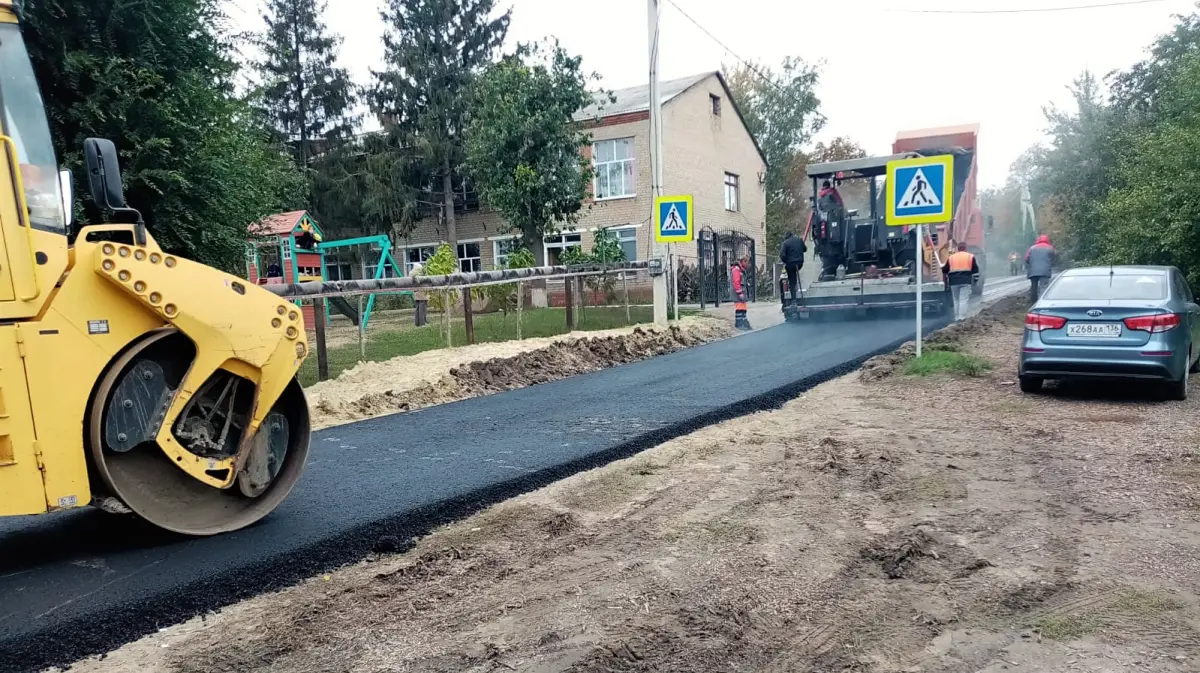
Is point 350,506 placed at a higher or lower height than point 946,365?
lower

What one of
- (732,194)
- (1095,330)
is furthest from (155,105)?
(732,194)

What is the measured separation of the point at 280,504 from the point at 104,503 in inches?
48.5

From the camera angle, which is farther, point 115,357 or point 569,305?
point 569,305

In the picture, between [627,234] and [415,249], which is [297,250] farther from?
[415,249]

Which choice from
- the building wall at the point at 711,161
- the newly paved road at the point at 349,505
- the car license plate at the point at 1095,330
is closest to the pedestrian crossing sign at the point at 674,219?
the newly paved road at the point at 349,505

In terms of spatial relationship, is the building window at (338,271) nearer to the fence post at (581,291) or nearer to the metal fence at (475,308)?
the metal fence at (475,308)

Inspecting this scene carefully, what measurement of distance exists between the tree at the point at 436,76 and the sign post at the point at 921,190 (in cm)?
2570

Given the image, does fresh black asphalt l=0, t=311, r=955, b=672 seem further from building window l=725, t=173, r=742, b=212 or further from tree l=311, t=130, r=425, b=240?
tree l=311, t=130, r=425, b=240

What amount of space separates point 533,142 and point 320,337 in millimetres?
13142

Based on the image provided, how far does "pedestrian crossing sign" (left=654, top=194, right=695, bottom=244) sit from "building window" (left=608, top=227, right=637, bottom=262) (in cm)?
1432

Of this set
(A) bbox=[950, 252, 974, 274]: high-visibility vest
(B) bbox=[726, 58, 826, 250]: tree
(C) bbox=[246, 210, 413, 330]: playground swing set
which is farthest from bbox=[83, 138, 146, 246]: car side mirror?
(B) bbox=[726, 58, 826, 250]: tree

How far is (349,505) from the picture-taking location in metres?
5.50

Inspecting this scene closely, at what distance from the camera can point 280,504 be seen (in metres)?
5.48

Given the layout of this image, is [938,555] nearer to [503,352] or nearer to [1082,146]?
[503,352]
